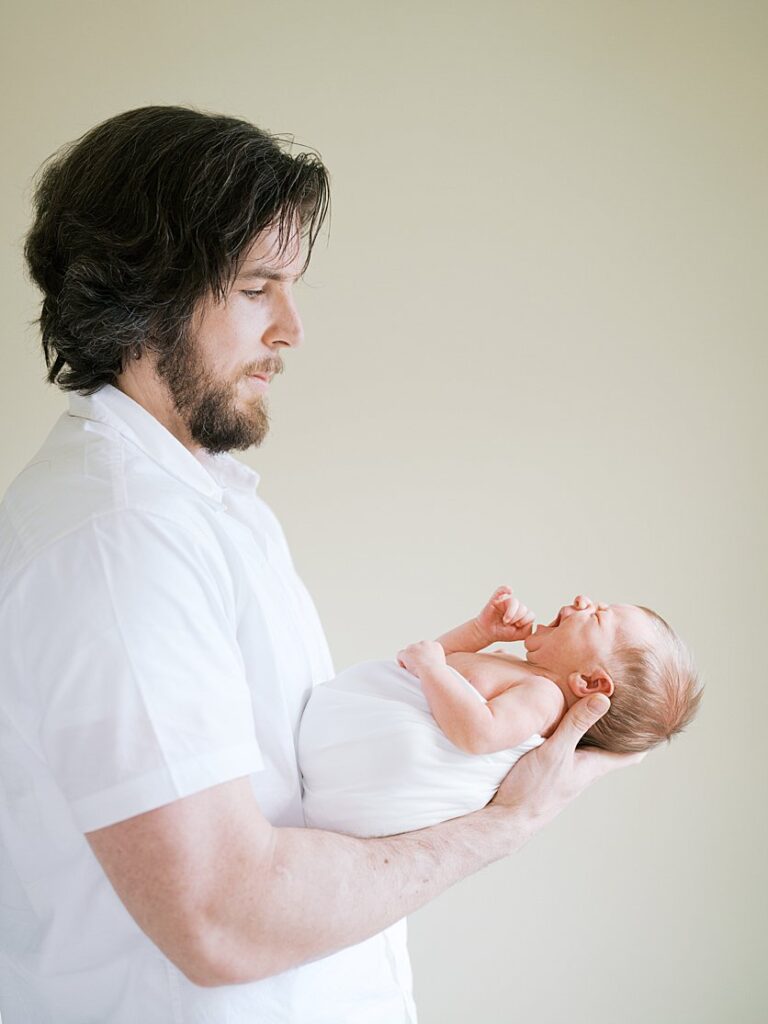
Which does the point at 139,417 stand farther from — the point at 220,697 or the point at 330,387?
the point at 330,387

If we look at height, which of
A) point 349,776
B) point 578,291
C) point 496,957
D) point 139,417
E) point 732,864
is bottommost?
point 496,957

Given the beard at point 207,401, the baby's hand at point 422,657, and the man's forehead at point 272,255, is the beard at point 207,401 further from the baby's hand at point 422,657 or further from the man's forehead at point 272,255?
the baby's hand at point 422,657

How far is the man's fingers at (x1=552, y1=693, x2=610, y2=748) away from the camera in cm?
135

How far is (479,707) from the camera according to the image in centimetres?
132

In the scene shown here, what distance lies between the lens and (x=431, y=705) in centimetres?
134

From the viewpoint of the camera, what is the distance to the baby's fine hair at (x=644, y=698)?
1.50 m

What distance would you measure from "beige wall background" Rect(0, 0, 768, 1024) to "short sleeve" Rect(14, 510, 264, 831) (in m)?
1.39

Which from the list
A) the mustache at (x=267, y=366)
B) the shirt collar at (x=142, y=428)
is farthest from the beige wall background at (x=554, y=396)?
the shirt collar at (x=142, y=428)

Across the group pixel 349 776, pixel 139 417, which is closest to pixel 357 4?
pixel 139 417

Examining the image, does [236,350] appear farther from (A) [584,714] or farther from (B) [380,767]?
(A) [584,714]

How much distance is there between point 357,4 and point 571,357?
0.91 metres

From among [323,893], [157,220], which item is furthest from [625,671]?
[157,220]

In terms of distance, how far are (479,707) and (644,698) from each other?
1.04 feet

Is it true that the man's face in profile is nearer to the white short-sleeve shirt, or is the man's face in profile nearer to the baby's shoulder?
the white short-sleeve shirt
